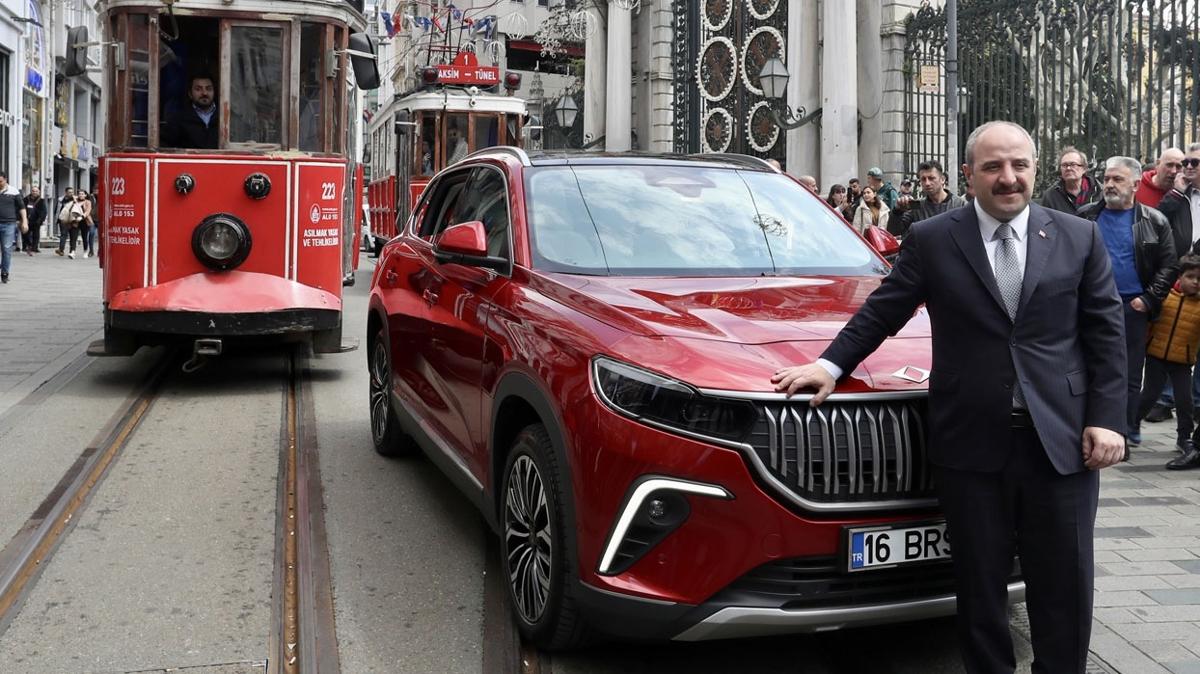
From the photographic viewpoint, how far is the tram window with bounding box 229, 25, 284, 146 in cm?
983

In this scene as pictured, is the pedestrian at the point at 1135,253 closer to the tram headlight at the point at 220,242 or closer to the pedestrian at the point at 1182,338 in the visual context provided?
the pedestrian at the point at 1182,338

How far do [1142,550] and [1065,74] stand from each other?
12935 millimetres

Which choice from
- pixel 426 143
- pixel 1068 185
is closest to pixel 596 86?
pixel 426 143

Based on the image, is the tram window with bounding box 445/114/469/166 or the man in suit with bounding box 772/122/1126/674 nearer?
the man in suit with bounding box 772/122/1126/674

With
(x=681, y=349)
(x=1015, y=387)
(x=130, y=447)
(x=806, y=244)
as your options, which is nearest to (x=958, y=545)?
(x=1015, y=387)

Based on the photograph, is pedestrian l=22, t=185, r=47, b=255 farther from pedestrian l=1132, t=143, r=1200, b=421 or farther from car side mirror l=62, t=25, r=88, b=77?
pedestrian l=1132, t=143, r=1200, b=421

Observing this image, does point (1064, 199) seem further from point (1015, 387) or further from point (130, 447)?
point (130, 447)

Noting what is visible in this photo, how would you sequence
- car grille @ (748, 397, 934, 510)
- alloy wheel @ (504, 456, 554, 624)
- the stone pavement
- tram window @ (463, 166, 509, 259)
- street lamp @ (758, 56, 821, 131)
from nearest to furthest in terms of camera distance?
car grille @ (748, 397, 934, 510) → alloy wheel @ (504, 456, 554, 624) → the stone pavement → tram window @ (463, 166, 509, 259) → street lamp @ (758, 56, 821, 131)

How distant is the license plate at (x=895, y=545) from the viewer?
11.7 feet

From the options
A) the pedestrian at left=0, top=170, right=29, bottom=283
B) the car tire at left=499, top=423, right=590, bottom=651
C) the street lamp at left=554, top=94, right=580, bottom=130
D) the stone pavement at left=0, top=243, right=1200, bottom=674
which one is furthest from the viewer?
the street lamp at left=554, top=94, right=580, bottom=130

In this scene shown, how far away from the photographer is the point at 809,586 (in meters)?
3.56

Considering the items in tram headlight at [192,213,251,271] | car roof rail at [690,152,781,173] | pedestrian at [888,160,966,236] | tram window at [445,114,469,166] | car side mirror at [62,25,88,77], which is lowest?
tram headlight at [192,213,251,271]

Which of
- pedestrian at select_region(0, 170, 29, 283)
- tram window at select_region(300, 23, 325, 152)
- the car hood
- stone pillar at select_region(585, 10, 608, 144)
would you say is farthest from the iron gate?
the car hood

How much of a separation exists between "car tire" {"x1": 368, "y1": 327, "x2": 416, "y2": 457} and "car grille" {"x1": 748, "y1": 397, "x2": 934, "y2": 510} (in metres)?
3.79
